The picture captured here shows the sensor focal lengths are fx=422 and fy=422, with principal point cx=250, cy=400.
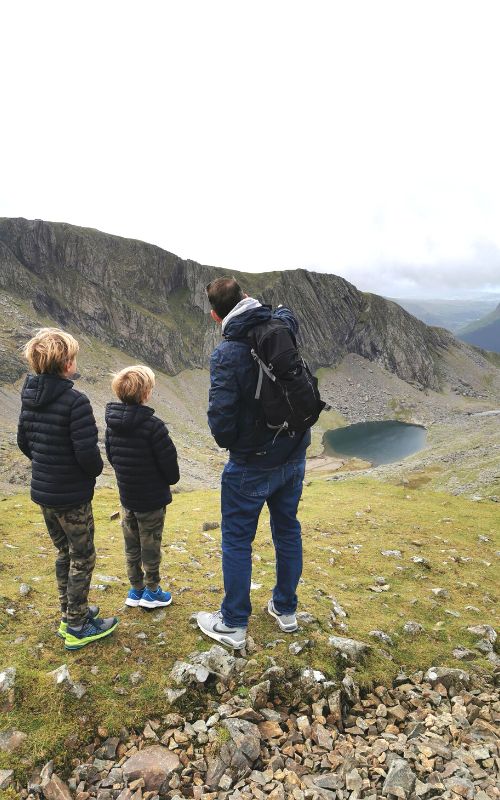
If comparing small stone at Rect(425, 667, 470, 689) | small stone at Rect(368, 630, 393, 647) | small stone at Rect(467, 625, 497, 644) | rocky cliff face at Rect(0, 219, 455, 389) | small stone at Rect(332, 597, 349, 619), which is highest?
rocky cliff face at Rect(0, 219, 455, 389)

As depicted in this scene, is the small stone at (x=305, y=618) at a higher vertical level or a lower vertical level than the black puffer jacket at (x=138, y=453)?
lower

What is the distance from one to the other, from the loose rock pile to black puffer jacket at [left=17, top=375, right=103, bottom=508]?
310cm

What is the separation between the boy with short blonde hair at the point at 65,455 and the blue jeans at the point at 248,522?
6.58ft

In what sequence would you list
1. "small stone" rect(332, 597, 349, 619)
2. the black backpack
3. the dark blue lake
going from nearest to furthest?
the black backpack → "small stone" rect(332, 597, 349, 619) → the dark blue lake

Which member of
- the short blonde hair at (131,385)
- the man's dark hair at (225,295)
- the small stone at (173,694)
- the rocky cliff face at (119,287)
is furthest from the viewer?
the rocky cliff face at (119,287)

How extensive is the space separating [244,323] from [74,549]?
14.2 feet

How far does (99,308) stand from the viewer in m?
150

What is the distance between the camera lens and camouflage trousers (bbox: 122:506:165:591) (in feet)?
24.1

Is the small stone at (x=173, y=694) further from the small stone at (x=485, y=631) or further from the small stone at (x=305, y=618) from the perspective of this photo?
the small stone at (x=485, y=631)

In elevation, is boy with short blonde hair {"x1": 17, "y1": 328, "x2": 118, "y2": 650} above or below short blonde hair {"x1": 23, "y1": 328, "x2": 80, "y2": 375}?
below

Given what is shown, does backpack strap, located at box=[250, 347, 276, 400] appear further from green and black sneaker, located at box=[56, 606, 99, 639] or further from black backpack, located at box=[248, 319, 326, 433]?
green and black sneaker, located at box=[56, 606, 99, 639]

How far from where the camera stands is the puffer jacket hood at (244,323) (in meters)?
5.99

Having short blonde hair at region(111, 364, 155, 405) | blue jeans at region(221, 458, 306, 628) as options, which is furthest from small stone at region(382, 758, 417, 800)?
short blonde hair at region(111, 364, 155, 405)

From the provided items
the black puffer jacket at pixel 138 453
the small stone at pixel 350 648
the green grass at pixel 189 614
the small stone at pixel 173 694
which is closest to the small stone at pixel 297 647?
the green grass at pixel 189 614
